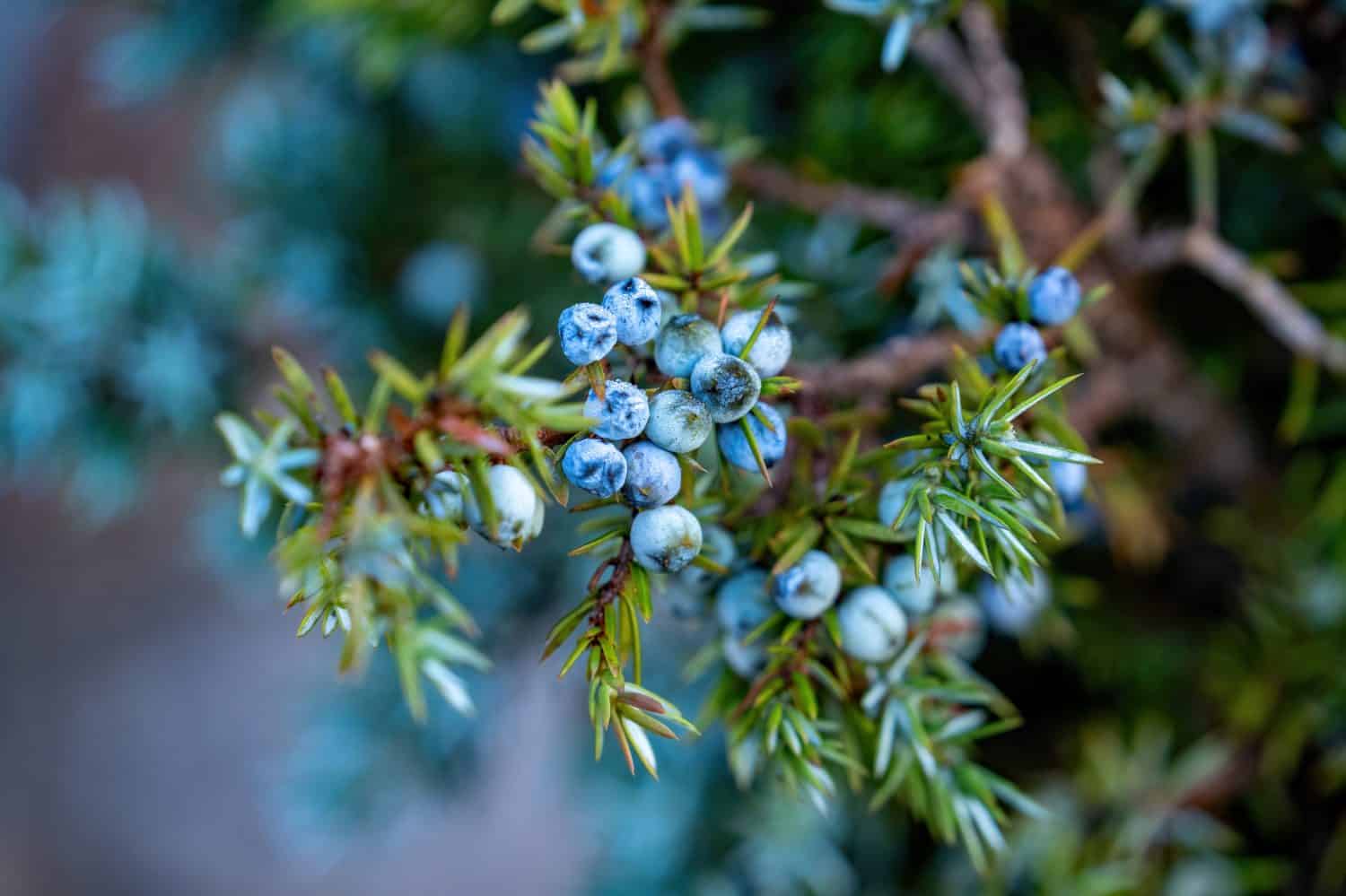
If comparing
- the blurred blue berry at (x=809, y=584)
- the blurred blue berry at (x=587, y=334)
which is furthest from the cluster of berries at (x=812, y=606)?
the blurred blue berry at (x=587, y=334)

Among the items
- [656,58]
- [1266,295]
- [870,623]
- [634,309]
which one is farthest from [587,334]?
[1266,295]

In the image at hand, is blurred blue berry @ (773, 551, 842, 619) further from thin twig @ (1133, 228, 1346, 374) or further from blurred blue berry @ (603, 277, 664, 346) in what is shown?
thin twig @ (1133, 228, 1346, 374)

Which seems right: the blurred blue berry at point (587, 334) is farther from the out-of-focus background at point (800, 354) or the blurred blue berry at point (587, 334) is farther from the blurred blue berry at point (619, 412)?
the out-of-focus background at point (800, 354)

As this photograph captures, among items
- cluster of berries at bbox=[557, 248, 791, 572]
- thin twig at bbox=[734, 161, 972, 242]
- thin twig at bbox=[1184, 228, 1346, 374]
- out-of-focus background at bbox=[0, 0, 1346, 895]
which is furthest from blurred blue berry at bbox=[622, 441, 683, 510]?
thin twig at bbox=[1184, 228, 1346, 374]

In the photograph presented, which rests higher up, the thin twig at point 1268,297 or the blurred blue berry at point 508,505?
the blurred blue berry at point 508,505

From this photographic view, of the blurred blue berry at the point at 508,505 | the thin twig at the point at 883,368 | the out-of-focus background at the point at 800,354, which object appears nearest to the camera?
the blurred blue berry at the point at 508,505

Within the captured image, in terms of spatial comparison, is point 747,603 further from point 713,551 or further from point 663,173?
point 663,173

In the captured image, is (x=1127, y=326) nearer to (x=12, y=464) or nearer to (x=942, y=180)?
(x=942, y=180)
